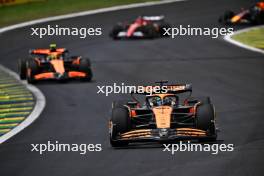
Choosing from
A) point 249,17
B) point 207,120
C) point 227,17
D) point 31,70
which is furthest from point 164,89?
point 227,17

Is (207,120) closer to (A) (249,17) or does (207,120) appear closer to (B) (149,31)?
(B) (149,31)

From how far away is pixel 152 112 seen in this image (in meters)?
18.6

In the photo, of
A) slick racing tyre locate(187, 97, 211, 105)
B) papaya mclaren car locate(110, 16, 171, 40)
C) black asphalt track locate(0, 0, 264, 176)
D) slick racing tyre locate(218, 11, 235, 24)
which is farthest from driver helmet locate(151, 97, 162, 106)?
slick racing tyre locate(218, 11, 235, 24)

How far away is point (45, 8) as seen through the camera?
52688 mm

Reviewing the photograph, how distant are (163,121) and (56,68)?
1247 cm

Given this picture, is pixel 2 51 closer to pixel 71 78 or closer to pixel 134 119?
pixel 71 78

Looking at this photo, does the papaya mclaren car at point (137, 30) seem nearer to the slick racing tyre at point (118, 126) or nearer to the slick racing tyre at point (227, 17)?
the slick racing tyre at point (227, 17)

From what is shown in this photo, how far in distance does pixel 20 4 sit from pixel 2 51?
12255 millimetres

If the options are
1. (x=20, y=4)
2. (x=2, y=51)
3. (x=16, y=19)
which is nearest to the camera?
(x=2, y=51)

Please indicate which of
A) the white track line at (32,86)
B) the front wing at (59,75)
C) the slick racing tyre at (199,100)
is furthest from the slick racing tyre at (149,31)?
the slick racing tyre at (199,100)

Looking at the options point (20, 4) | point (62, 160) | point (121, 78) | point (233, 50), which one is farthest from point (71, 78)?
point (20, 4)

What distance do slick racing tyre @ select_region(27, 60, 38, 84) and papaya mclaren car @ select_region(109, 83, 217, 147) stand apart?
1131cm

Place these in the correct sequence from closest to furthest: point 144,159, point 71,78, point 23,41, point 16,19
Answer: point 144,159, point 71,78, point 23,41, point 16,19

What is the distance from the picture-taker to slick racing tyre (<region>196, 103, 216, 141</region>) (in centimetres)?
1805
